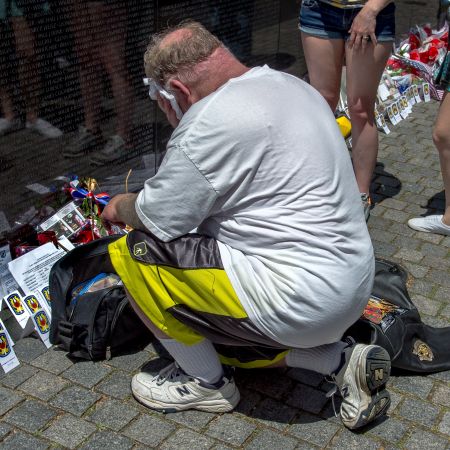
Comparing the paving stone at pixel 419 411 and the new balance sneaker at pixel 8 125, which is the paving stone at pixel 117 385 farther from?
the new balance sneaker at pixel 8 125

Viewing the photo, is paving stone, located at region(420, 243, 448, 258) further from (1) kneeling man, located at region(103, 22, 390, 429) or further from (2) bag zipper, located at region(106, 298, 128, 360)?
(2) bag zipper, located at region(106, 298, 128, 360)

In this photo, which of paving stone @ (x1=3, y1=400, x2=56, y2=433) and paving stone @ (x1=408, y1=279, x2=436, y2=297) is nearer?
paving stone @ (x1=3, y1=400, x2=56, y2=433)

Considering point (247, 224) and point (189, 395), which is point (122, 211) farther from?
point (189, 395)

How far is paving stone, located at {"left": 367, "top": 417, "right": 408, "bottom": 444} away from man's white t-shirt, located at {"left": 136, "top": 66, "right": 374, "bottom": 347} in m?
0.46

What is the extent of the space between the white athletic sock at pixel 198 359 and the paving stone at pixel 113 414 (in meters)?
0.26

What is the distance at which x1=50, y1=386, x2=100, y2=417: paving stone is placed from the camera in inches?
118

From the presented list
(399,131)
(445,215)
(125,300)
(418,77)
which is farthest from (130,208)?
(418,77)

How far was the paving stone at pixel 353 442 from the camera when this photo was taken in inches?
112

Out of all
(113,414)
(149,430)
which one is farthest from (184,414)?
(113,414)

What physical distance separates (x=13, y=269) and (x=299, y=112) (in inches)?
64.0

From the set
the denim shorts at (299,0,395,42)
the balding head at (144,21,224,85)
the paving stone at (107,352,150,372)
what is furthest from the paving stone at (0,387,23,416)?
the denim shorts at (299,0,395,42)

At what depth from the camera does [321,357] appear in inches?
118

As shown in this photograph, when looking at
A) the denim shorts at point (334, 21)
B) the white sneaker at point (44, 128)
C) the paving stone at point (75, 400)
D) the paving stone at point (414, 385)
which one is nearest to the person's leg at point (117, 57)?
the white sneaker at point (44, 128)

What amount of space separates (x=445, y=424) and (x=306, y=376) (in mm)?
570
